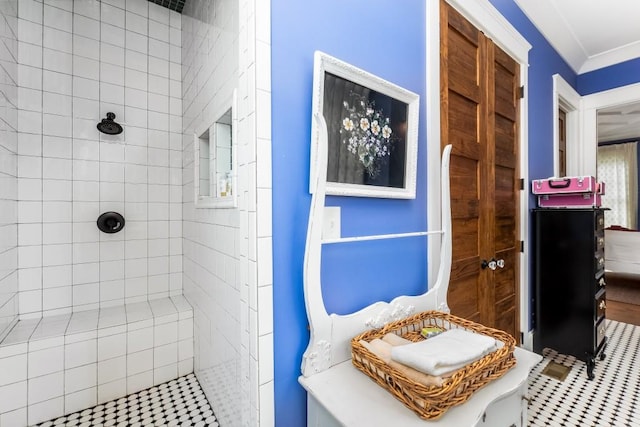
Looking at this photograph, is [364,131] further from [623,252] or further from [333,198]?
[623,252]

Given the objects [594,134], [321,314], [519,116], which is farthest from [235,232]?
[594,134]

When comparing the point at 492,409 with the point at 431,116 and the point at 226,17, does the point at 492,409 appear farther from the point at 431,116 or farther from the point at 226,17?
the point at 226,17

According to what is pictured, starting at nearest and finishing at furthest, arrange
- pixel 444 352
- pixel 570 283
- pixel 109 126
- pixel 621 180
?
pixel 444 352 → pixel 109 126 → pixel 570 283 → pixel 621 180

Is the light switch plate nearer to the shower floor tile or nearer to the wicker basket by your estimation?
the wicker basket

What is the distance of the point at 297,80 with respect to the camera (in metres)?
0.97

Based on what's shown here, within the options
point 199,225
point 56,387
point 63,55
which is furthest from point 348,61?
point 56,387

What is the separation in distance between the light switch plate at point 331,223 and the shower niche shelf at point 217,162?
386 mm

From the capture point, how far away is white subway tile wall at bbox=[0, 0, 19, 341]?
151 centimetres

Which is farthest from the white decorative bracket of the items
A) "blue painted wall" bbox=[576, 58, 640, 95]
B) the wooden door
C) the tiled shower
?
"blue painted wall" bbox=[576, 58, 640, 95]

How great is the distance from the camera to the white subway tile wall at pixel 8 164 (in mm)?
1509

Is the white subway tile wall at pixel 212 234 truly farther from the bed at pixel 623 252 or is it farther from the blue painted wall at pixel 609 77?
the bed at pixel 623 252

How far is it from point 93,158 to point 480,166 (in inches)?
100

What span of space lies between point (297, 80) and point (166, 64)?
70.6 inches

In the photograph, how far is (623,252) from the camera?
3.95 meters
